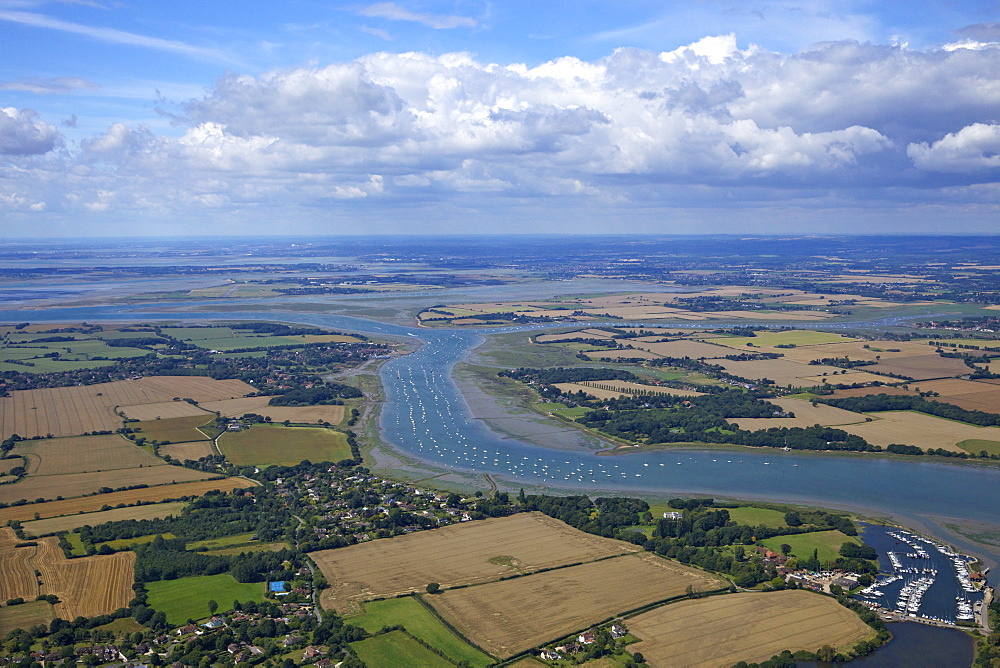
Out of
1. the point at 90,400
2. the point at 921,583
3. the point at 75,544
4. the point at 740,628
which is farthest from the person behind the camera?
the point at 90,400

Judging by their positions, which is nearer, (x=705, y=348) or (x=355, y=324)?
(x=705, y=348)

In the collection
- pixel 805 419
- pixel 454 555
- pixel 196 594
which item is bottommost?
pixel 196 594

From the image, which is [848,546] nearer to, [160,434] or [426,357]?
[160,434]

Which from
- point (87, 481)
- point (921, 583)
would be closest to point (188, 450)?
point (87, 481)

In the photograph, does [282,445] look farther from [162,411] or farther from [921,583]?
[921,583]

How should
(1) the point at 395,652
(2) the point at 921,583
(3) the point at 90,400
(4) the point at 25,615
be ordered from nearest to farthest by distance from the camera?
(1) the point at 395,652 → (4) the point at 25,615 → (2) the point at 921,583 → (3) the point at 90,400

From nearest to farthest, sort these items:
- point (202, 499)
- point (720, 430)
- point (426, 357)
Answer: point (202, 499) < point (720, 430) < point (426, 357)

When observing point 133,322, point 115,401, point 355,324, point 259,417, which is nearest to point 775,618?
point 259,417
